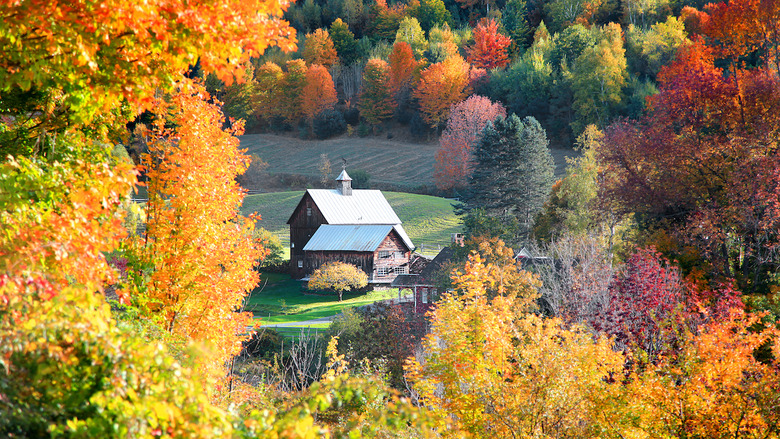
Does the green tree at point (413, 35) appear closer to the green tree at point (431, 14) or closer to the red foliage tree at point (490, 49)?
the green tree at point (431, 14)

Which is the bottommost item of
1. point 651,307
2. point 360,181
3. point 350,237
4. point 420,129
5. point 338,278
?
point 338,278

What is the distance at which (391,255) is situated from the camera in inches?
1746

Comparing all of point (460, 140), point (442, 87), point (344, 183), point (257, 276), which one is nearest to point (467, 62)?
point (442, 87)

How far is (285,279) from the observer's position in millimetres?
45906

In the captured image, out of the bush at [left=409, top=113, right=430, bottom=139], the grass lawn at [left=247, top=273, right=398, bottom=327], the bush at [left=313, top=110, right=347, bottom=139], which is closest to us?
the grass lawn at [left=247, top=273, right=398, bottom=327]

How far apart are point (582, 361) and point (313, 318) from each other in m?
24.8

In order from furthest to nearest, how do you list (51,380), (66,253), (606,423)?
(606,423)
(66,253)
(51,380)

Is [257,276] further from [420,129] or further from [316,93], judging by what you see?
[316,93]

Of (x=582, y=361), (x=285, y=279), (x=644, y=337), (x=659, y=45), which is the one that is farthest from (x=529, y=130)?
(x=582, y=361)

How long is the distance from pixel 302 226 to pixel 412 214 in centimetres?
1450

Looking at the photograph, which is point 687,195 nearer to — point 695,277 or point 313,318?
point 695,277

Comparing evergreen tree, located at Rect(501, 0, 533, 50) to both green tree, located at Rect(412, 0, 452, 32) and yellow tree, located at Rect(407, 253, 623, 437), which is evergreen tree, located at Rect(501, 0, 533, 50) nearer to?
green tree, located at Rect(412, 0, 452, 32)

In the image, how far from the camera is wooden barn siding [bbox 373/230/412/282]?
43688 millimetres

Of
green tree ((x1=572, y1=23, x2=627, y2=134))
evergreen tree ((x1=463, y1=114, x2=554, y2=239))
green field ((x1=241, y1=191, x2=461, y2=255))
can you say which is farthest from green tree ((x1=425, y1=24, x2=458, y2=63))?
evergreen tree ((x1=463, y1=114, x2=554, y2=239))
